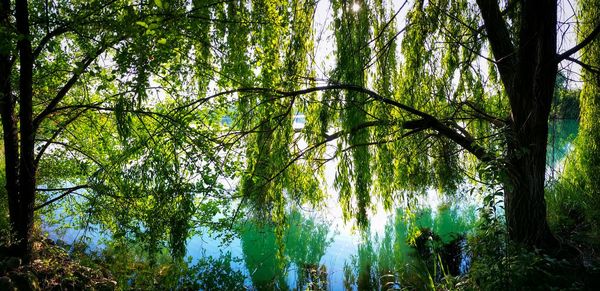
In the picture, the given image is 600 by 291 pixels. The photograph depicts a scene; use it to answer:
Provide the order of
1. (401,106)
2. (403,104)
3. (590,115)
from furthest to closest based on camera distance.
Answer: (590,115) < (403,104) < (401,106)

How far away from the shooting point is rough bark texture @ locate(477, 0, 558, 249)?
2.76m

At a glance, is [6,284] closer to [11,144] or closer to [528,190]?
[11,144]

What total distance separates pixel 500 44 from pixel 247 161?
2.04 metres

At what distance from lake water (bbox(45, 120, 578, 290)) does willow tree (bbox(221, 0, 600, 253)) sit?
4.82ft

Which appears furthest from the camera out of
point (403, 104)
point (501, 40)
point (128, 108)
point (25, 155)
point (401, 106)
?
point (25, 155)

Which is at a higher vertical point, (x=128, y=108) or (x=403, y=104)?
(x=403, y=104)

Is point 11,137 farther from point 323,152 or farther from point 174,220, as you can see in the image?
point 323,152

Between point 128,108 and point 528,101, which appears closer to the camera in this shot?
point 128,108

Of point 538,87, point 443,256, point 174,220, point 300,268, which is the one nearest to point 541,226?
point 538,87

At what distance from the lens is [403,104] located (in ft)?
10.5

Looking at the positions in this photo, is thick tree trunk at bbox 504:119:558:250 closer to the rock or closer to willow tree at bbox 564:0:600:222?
willow tree at bbox 564:0:600:222

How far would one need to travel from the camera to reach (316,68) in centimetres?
325

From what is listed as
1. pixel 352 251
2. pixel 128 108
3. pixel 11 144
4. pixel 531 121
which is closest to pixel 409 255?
pixel 352 251

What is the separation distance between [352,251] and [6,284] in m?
4.99
